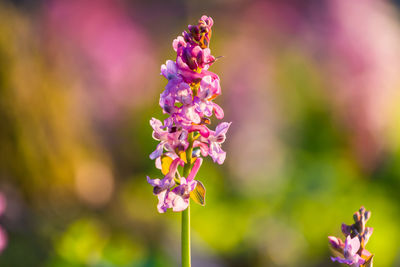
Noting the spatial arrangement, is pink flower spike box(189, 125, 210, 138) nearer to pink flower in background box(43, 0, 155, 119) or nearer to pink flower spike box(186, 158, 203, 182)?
pink flower spike box(186, 158, 203, 182)

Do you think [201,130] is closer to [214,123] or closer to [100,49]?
[214,123]

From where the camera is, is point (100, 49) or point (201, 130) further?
point (100, 49)

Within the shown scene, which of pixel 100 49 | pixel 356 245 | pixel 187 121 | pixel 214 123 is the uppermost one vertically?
pixel 100 49

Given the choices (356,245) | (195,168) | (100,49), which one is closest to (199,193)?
(195,168)

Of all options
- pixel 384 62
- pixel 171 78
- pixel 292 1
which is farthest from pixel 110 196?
pixel 171 78

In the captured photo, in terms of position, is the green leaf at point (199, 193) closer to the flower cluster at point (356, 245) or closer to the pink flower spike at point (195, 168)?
the pink flower spike at point (195, 168)

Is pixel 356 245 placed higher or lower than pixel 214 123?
lower
